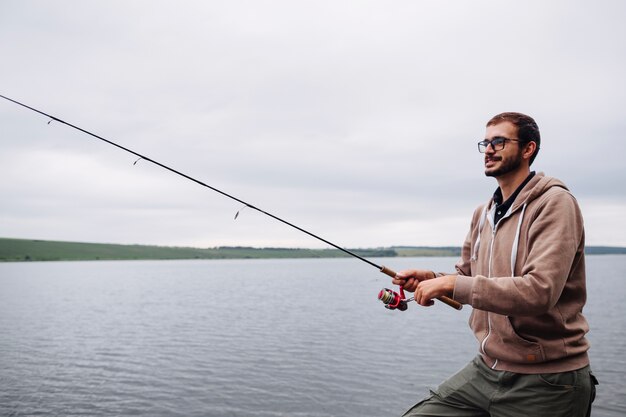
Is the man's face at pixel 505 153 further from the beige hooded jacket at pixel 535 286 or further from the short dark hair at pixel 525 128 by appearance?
the beige hooded jacket at pixel 535 286

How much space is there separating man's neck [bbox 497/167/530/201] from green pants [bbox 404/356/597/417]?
1116mm

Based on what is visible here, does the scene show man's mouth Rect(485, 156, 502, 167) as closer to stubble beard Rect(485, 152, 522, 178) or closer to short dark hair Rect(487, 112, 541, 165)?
stubble beard Rect(485, 152, 522, 178)

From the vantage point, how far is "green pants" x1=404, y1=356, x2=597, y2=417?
2.83m

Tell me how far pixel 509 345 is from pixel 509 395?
292mm

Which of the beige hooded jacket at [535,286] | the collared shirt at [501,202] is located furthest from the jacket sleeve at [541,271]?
the collared shirt at [501,202]

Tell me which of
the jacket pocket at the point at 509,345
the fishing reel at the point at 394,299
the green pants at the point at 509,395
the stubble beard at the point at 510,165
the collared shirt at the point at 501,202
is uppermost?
the stubble beard at the point at 510,165

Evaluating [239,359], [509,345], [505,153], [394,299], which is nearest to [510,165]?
[505,153]

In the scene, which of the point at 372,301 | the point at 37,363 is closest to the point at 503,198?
the point at 37,363

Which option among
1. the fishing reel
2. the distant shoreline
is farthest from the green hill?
the fishing reel

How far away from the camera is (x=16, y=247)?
139 metres

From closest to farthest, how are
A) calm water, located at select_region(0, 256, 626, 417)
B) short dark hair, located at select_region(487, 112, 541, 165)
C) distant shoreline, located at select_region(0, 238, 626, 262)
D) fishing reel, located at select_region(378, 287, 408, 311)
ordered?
short dark hair, located at select_region(487, 112, 541, 165)
fishing reel, located at select_region(378, 287, 408, 311)
calm water, located at select_region(0, 256, 626, 417)
distant shoreline, located at select_region(0, 238, 626, 262)

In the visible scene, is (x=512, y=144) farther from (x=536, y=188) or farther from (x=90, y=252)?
(x=90, y=252)

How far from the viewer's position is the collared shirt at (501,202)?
3.20 meters

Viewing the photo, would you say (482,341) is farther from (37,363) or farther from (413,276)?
(37,363)
